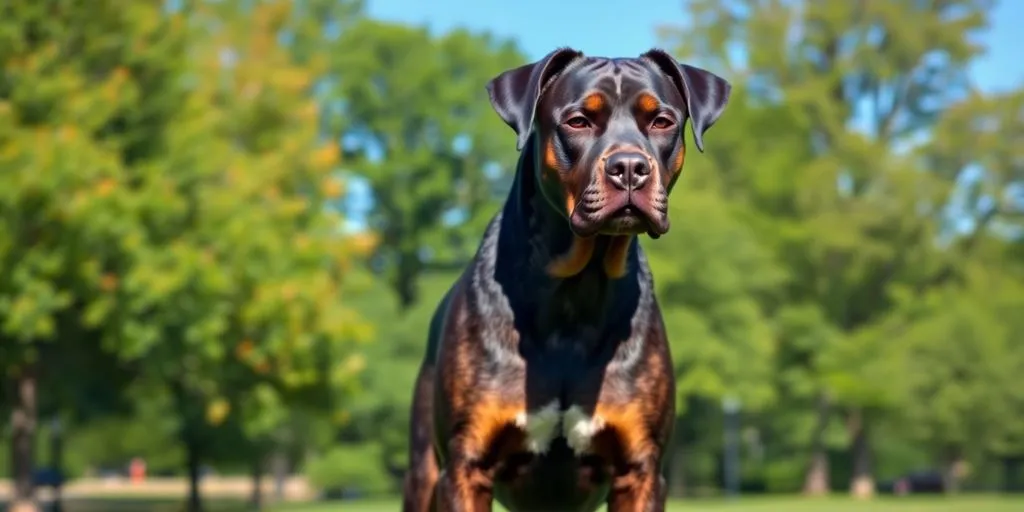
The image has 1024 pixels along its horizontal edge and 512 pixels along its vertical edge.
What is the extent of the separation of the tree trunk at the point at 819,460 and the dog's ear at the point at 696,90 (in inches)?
2006

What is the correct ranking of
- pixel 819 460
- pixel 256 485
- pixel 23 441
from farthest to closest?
pixel 819 460
pixel 256 485
pixel 23 441

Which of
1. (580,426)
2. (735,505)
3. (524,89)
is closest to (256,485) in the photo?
(735,505)

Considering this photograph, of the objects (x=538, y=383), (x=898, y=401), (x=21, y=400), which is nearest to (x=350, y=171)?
(x=898, y=401)

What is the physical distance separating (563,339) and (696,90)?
1040 millimetres

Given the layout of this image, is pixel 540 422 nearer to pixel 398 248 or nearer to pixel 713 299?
pixel 713 299

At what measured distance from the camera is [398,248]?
58.6 meters

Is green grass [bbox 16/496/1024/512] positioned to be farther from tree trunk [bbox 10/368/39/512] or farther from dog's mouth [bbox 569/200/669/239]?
dog's mouth [bbox 569/200/669/239]

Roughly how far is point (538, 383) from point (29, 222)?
2421 cm

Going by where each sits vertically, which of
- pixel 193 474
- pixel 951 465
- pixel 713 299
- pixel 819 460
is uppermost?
pixel 713 299

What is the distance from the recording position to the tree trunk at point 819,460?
180 feet

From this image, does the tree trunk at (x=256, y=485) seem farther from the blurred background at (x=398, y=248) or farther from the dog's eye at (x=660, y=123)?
the dog's eye at (x=660, y=123)

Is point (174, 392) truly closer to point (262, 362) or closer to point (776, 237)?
Answer: point (262, 362)

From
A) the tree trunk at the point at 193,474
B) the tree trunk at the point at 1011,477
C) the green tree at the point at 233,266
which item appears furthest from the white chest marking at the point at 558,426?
the tree trunk at the point at 1011,477

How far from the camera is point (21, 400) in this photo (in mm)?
31656
